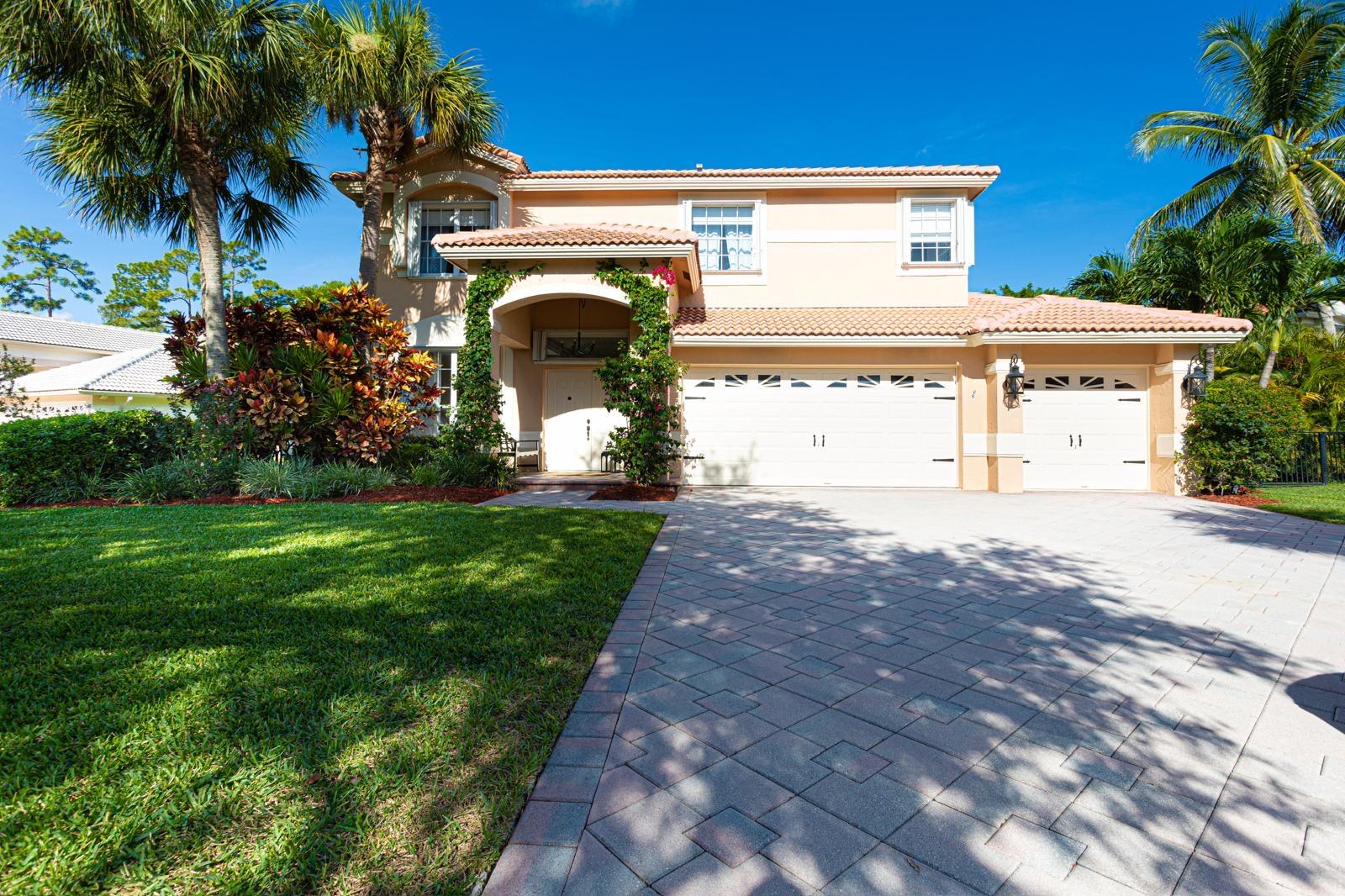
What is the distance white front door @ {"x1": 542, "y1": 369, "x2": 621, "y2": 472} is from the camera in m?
12.7

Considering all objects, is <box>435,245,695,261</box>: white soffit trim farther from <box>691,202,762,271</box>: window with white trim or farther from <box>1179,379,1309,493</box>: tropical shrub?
<box>1179,379,1309,493</box>: tropical shrub

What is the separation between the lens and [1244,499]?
32.7 feet

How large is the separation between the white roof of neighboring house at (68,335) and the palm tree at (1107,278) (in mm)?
34038

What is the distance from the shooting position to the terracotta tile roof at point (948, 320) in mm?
10547

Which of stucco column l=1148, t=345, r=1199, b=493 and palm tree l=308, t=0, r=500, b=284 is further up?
palm tree l=308, t=0, r=500, b=284

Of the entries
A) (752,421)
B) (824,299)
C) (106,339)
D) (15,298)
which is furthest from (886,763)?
(15,298)

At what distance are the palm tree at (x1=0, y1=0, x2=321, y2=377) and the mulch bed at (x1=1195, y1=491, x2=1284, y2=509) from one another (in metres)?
17.2

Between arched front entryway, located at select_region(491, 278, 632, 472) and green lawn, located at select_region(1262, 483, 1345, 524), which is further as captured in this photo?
arched front entryway, located at select_region(491, 278, 632, 472)

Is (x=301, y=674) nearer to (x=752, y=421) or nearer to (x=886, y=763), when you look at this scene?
(x=886, y=763)

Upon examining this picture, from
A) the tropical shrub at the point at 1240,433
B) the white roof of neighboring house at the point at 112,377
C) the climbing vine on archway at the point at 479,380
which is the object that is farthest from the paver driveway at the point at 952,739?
the white roof of neighboring house at the point at 112,377

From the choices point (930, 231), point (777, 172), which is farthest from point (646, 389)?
point (930, 231)

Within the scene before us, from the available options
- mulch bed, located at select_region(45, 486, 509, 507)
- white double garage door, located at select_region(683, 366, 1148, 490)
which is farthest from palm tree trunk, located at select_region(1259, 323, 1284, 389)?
mulch bed, located at select_region(45, 486, 509, 507)

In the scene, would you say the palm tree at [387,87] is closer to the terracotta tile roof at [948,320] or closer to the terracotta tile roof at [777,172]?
the terracotta tile roof at [777,172]

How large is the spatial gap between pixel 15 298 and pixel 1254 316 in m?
60.8
